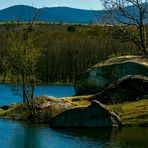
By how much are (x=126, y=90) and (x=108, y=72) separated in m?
7.24

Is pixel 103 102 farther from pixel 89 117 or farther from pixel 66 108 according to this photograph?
pixel 89 117

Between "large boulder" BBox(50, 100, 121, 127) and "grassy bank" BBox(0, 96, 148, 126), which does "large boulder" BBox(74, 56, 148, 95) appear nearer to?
"grassy bank" BBox(0, 96, 148, 126)

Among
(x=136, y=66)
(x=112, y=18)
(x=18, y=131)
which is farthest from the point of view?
(x=112, y=18)

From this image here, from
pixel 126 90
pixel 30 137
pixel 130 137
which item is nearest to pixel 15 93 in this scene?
pixel 126 90

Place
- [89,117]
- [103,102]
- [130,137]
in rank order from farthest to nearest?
Result: [103,102] < [89,117] < [130,137]

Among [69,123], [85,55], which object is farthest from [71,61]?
[69,123]

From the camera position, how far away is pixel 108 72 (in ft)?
188

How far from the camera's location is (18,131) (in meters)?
42.9

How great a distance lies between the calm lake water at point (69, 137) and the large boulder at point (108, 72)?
1369 centimetres

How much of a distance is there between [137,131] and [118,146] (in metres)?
5.94

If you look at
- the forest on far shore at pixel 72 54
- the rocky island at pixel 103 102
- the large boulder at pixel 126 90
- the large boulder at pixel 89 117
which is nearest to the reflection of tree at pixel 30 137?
the rocky island at pixel 103 102

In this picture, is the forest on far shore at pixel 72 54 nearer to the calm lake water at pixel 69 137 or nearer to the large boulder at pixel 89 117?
the large boulder at pixel 89 117

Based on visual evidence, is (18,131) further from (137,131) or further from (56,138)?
(137,131)

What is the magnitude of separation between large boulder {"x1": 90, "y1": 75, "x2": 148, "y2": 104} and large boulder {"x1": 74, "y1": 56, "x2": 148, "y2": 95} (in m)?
5.05
